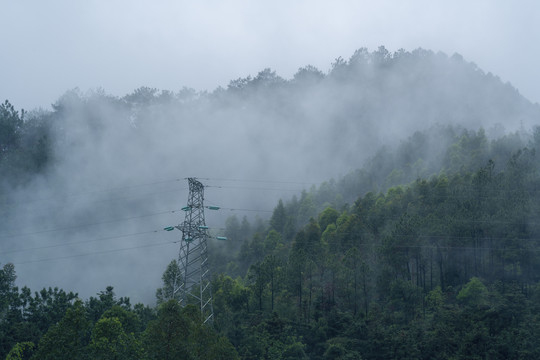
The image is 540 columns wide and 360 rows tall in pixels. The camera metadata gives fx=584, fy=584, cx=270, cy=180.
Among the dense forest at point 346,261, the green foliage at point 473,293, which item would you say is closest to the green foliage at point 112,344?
the dense forest at point 346,261

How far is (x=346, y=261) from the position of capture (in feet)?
226

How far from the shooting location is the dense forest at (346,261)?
168 ft

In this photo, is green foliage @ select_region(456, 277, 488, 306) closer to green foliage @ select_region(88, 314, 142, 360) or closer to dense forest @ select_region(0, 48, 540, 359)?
dense forest @ select_region(0, 48, 540, 359)

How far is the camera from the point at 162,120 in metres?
156

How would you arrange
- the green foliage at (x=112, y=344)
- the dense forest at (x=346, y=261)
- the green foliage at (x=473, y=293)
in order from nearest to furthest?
the green foliage at (x=112, y=344) < the dense forest at (x=346, y=261) < the green foliage at (x=473, y=293)

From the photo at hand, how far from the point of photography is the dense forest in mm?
51219

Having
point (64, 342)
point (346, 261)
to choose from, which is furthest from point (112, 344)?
point (346, 261)

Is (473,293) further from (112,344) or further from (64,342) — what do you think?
(64,342)

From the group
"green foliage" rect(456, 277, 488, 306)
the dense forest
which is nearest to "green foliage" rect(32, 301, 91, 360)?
the dense forest

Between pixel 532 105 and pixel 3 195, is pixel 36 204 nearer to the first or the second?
pixel 3 195

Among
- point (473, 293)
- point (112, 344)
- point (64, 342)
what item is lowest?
point (112, 344)

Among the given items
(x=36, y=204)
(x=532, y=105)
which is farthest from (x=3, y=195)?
(x=532, y=105)

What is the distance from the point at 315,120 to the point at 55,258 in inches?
2896

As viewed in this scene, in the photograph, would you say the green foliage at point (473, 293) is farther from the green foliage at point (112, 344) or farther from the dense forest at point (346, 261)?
the green foliage at point (112, 344)
